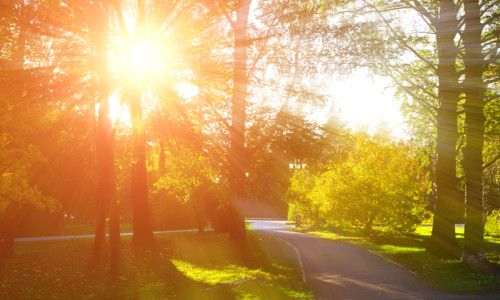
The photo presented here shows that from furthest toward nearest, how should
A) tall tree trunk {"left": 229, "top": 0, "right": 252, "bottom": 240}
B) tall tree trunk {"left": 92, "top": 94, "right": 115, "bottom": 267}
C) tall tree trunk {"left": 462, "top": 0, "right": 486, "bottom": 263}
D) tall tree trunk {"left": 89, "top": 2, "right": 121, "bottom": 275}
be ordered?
1. tall tree trunk {"left": 229, "top": 0, "right": 252, "bottom": 240}
2. tall tree trunk {"left": 462, "top": 0, "right": 486, "bottom": 263}
3. tall tree trunk {"left": 92, "top": 94, "right": 115, "bottom": 267}
4. tall tree trunk {"left": 89, "top": 2, "right": 121, "bottom": 275}

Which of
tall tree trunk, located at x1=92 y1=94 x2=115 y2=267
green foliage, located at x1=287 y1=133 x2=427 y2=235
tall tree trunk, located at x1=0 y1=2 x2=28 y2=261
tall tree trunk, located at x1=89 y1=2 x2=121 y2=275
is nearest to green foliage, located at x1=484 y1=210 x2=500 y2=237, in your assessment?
green foliage, located at x1=287 y1=133 x2=427 y2=235

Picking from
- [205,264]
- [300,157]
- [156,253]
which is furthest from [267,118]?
[156,253]

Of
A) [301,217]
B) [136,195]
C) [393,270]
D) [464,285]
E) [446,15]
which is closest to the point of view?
[464,285]

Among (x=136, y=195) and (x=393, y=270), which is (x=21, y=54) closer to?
(x=136, y=195)

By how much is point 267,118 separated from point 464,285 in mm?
9764

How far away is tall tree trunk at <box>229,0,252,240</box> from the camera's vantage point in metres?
16.7

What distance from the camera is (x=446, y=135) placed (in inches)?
717

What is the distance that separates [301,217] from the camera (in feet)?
165

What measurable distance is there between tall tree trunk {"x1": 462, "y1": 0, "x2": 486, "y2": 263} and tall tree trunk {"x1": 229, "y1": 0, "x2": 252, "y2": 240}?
7942 millimetres

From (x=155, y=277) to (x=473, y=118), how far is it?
474 inches

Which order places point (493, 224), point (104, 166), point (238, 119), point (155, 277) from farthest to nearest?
point (493, 224), point (238, 119), point (104, 166), point (155, 277)

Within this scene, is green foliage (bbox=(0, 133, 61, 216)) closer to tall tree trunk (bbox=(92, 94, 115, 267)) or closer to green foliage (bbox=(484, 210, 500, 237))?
tall tree trunk (bbox=(92, 94, 115, 267))

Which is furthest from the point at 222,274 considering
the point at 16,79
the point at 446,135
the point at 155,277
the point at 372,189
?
the point at 372,189

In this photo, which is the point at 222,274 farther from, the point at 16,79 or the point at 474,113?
the point at 474,113
